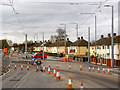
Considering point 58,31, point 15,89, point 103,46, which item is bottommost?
point 15,89

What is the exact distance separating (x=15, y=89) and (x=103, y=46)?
183 ft

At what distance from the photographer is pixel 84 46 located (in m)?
89.0

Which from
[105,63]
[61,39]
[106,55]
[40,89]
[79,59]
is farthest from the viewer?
[61,39]

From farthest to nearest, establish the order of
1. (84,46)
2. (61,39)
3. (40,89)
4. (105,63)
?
(61,39) → (84,46) → (105,63) → (40,89)

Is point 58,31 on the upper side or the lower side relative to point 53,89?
upper

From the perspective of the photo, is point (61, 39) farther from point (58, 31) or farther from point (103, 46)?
point (103, 46)

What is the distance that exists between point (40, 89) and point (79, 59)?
4061 cm

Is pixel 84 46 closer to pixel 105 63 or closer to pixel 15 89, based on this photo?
pixel 105 63

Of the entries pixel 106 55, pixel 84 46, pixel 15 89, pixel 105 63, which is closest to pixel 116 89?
pixel 15 89

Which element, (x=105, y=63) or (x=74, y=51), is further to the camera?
(x=74, y=51)

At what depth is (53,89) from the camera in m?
12.1

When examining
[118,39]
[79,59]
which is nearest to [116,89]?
[79,59]

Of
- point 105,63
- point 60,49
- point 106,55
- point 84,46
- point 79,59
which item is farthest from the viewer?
point 60,49

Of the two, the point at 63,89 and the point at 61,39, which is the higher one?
the point at 61,39
